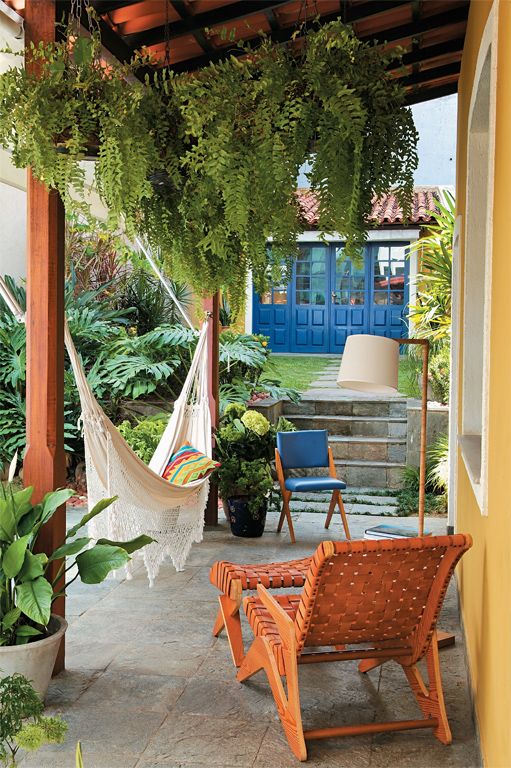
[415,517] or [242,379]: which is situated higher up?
[242,379]

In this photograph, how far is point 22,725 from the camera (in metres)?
2.08

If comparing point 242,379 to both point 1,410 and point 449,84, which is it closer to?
point 1,410

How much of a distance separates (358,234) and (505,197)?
57 cm

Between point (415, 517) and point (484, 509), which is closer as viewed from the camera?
point (484, 509)

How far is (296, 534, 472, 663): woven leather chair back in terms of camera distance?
262 centimetres

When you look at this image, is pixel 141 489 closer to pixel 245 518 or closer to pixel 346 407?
pixel 245 518

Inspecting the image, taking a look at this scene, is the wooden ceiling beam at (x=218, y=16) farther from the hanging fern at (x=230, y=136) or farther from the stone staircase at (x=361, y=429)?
the stone staircase at (x=361, y=429)

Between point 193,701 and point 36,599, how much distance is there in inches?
28.1

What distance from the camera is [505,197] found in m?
2.05

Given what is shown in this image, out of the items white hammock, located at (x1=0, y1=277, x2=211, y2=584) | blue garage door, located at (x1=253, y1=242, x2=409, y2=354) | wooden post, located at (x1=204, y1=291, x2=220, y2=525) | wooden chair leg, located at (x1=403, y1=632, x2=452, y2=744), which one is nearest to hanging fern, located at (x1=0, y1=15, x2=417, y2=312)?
→ white hammock, located at (x1=0, y1=277, x2=211, y2=584)

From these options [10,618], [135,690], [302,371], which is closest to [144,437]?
[135,690]

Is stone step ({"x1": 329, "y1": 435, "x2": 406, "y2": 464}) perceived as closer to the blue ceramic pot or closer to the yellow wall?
the blue ceramic pot

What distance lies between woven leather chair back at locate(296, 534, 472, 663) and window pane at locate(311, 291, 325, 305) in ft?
34.5

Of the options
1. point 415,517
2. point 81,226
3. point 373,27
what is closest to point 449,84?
point 373,27
